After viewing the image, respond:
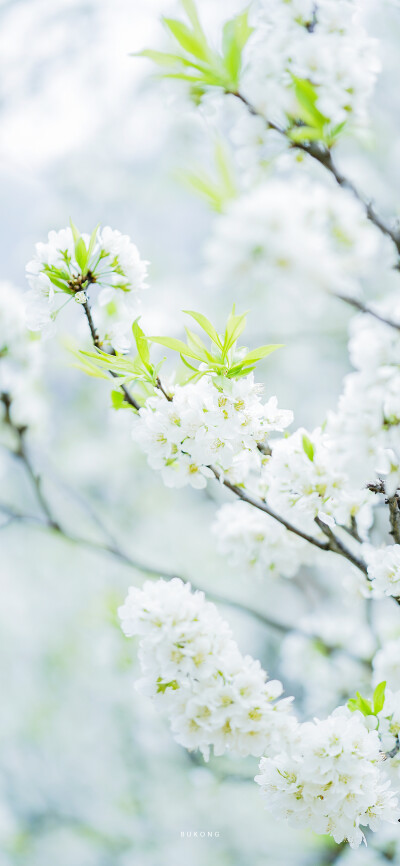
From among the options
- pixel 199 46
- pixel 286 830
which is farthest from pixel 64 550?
pixel 199 46

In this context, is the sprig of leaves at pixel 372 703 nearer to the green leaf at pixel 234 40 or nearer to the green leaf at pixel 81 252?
the green leaf at pixel 81 252

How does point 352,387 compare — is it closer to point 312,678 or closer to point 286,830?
point 312,678

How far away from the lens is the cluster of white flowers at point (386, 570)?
1.42 feet

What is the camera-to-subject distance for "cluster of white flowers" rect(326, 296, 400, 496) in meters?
0.36

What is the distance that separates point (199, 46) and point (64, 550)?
58.3 inches

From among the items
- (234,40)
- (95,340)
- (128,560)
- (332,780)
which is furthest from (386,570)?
(234,40)

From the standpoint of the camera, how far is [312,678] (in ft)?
3.29

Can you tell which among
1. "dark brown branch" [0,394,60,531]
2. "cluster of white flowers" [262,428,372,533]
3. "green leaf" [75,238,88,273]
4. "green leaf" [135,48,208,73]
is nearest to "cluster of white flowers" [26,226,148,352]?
"green leaf" [75,238,88,273]

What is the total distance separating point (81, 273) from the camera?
1.40 ft

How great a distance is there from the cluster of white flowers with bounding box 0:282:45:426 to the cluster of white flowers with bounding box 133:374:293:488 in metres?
0.40

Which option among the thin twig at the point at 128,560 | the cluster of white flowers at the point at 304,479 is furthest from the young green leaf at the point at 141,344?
the thin twig at the point at 128,560

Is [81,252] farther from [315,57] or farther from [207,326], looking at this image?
[315,57]

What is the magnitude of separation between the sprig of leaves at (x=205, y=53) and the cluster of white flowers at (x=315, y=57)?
0.6 inches

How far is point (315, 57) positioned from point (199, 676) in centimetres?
53
